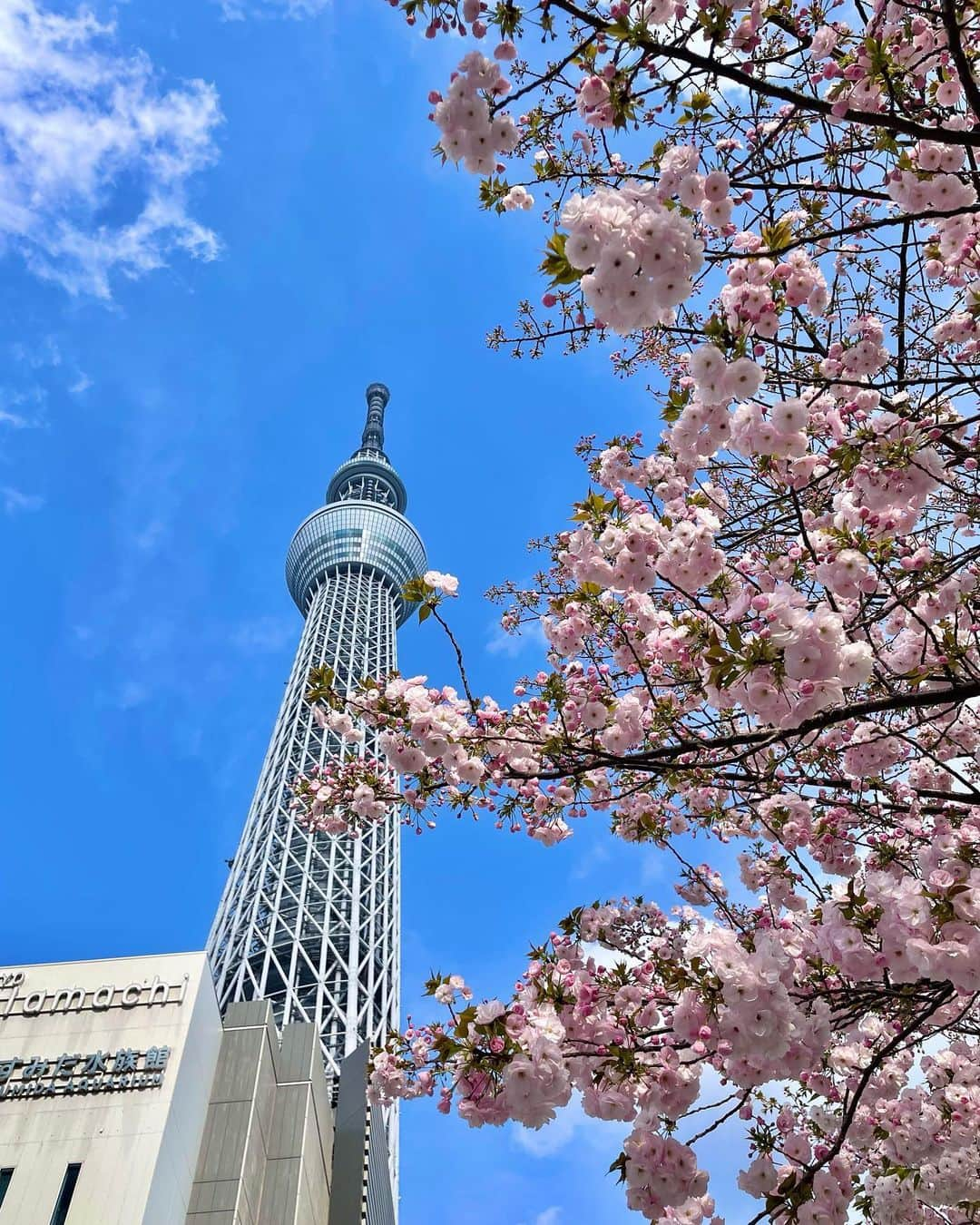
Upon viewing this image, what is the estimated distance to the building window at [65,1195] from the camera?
9250 mm

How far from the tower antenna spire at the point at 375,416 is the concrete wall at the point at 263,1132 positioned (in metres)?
64.7

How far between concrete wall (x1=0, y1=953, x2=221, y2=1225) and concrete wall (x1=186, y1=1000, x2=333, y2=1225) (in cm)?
46

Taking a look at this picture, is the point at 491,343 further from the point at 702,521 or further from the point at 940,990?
the point at 940,990

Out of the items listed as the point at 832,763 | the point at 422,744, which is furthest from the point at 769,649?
the point at 832,763

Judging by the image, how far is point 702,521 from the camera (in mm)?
4027

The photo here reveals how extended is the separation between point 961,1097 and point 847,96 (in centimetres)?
463

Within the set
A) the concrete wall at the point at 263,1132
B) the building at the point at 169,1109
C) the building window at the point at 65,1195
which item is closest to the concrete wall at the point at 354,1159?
the building at the point at 169,1109

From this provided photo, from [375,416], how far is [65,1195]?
75752mm

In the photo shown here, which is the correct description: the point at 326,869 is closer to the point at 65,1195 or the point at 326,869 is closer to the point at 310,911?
the point at 310,911

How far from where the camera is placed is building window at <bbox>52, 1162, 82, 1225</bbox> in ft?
30.3

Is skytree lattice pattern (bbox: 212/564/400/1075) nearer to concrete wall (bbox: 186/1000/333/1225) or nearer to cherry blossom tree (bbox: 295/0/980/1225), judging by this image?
concrete wall (bbox: 186/1000/333/1225)

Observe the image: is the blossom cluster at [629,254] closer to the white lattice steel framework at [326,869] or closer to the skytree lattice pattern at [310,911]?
the white lattice steel framework at [326,869]

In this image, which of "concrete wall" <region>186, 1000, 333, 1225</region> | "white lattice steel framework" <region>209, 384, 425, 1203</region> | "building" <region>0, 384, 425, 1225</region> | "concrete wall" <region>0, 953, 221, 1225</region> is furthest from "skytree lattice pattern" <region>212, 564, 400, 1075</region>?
"concrete wall" <region>0, 953, 221, 1225</region>

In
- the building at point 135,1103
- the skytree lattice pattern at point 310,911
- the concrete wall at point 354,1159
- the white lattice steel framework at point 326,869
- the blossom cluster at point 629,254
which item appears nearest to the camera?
the blossom cluster at point 629,254
